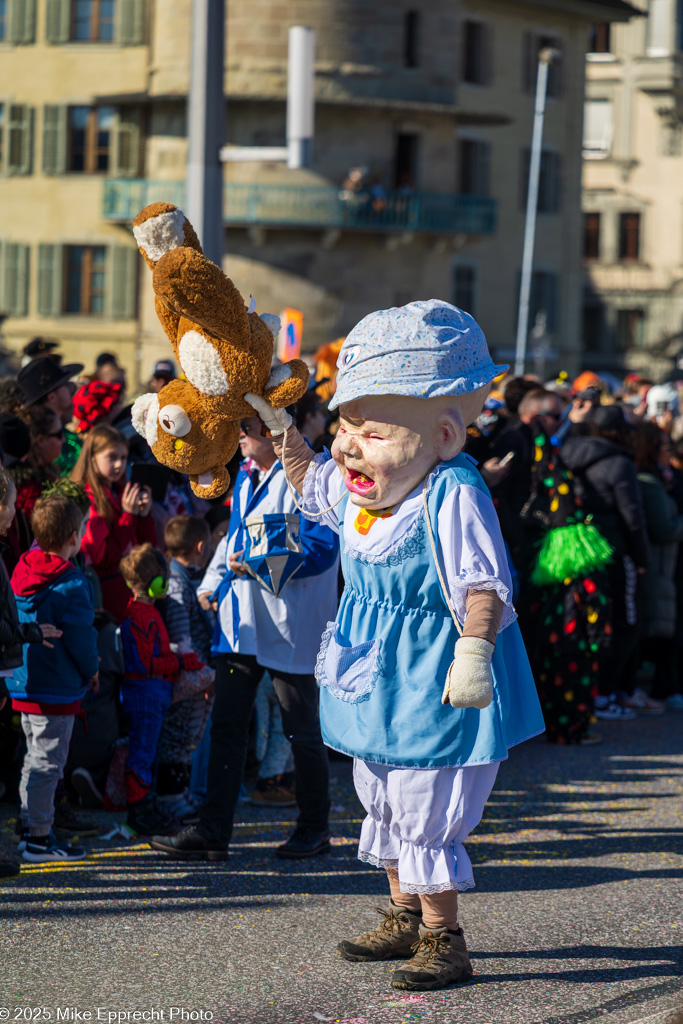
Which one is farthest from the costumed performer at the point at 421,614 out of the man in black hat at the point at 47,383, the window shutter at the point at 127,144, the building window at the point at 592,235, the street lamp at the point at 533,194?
the building window at the point at 592,235

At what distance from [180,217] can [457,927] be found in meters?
2.35

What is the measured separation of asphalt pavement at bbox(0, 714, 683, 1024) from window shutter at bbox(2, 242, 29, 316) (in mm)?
29013

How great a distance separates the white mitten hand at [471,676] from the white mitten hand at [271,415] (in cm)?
103

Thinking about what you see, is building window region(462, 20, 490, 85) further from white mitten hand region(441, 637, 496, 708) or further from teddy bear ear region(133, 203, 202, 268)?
white mitten hand region(441, 637, 496, 708)

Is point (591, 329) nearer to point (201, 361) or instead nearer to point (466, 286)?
point (466, 286)

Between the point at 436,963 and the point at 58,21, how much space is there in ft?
105

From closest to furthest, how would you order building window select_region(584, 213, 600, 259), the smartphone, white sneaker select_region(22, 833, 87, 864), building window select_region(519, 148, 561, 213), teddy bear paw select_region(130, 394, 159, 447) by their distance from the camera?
teddy bear paw select_region(130, 394, 159, 447) → white sneaker select_region(22, 833, 87, 864) → the smartphone → building window select_region(519, 148, 561, 213) → building window select_region(584, 213, 600, 259)

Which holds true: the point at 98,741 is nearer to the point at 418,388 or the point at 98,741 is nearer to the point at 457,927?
the point at 457,927

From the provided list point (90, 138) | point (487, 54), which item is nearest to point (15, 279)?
point (90, 138)

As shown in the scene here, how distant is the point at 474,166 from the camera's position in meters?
40.0

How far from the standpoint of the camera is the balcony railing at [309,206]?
1167 inches

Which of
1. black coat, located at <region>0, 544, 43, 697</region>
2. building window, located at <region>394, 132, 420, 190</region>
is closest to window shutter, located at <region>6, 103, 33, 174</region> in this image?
building window, located at <region>394, 132, 420, 190</region>

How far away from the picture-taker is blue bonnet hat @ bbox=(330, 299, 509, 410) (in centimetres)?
415

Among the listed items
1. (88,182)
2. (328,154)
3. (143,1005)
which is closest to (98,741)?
(143,1005)
